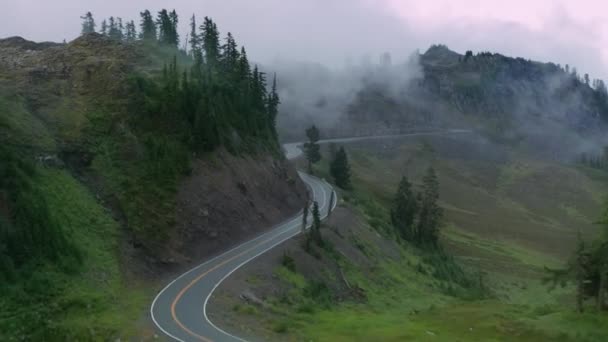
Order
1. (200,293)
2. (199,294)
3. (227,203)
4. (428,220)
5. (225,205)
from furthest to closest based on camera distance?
(428,220), (227,203), (225,205), (200,293), (199,294)

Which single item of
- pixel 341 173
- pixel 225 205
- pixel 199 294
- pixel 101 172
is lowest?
pixel 199 294

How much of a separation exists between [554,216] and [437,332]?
143 meters

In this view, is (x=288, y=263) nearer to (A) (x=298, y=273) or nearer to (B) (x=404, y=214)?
(A) (x=298, y=273)

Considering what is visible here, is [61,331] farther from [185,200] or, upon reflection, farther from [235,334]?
[185,200]

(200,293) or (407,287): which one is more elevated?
(200,293)

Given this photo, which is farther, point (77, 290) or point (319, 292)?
point (319, 292)

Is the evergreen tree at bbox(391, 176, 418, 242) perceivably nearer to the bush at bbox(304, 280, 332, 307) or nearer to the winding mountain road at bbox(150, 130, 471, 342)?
the winding mountain road at bbox(150, 130, 471, 342)

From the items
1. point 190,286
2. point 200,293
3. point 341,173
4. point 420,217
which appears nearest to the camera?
point 200,293

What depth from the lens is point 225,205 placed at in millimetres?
56906

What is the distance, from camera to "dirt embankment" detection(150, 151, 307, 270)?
4959cm

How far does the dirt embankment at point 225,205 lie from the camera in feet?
163

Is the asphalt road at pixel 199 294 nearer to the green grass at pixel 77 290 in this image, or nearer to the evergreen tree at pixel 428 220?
the green grass at pixel 77 290

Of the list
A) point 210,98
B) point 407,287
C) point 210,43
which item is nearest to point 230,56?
point 210,43

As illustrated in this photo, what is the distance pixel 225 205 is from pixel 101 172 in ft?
41.1
